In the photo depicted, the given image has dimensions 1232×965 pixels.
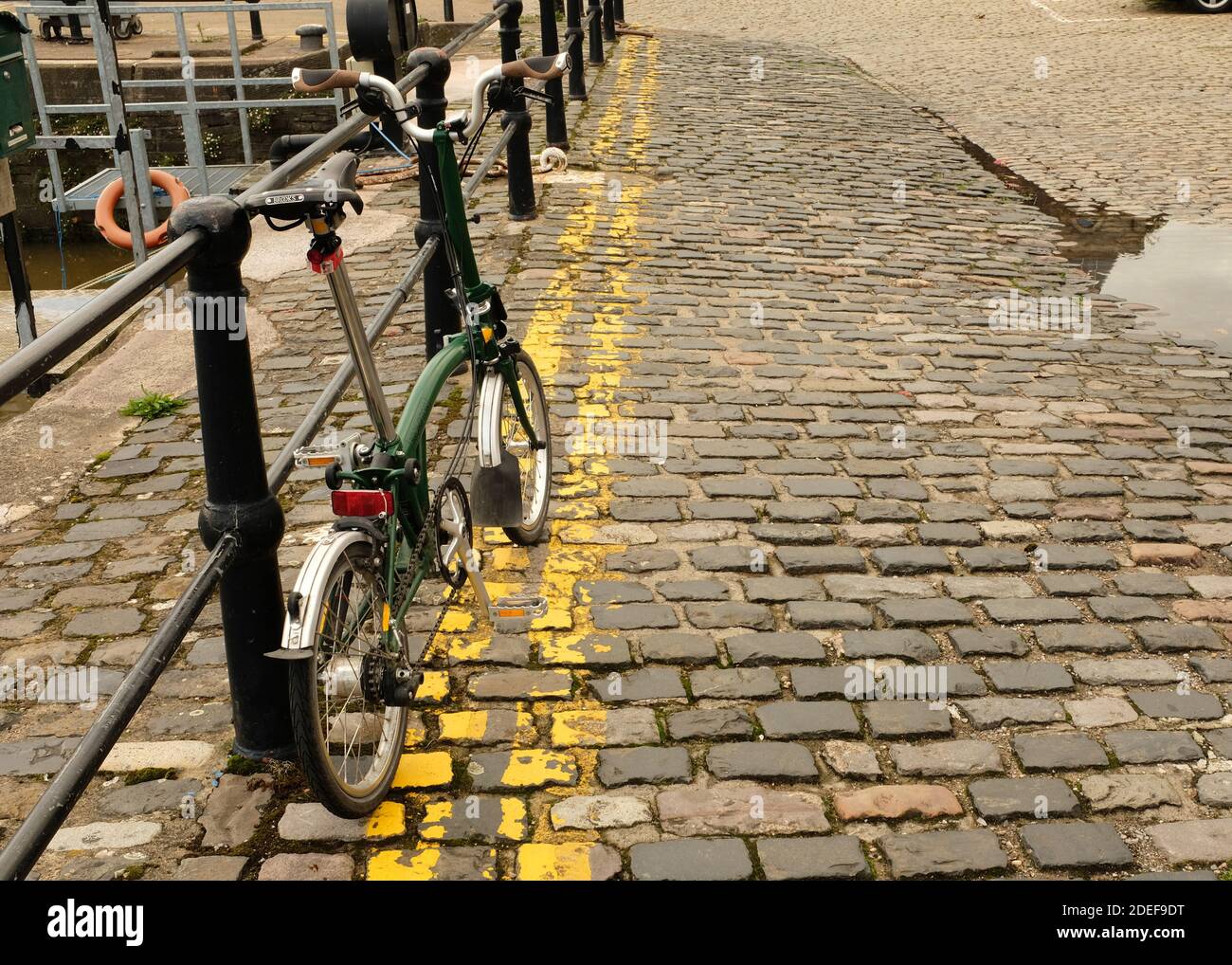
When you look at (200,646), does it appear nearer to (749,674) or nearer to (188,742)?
(188,742)

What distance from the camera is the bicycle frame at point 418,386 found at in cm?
303

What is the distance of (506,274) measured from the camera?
712cm

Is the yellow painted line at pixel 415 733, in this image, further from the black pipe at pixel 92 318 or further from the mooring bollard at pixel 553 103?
the mooring bollard at pixel 553 103

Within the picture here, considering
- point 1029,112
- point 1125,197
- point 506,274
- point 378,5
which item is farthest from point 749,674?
point 1029,112

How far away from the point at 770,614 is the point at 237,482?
5.88 ft

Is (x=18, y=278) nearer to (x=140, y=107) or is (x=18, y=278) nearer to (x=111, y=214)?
(x=111, y=214)

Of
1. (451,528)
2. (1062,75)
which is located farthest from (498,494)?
(1062,75)

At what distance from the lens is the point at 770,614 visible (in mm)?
3930

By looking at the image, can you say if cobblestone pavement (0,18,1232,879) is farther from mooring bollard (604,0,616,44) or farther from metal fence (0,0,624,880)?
mooring bollard (604,0,616,44)

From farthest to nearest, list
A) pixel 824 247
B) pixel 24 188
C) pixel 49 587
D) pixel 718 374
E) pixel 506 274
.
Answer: pixel 24 188 → pixel 824 247 → pixel 506 274 → pixel 718 374 → pixel 49 587

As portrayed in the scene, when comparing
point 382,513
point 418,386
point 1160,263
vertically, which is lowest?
point 1160,263

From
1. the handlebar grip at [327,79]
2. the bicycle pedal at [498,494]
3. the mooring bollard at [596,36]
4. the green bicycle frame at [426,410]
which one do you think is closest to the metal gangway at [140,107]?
the handlebar grip at [327,79]

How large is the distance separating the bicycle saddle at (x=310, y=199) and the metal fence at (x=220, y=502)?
90 millimetres

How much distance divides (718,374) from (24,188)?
14.5 m
